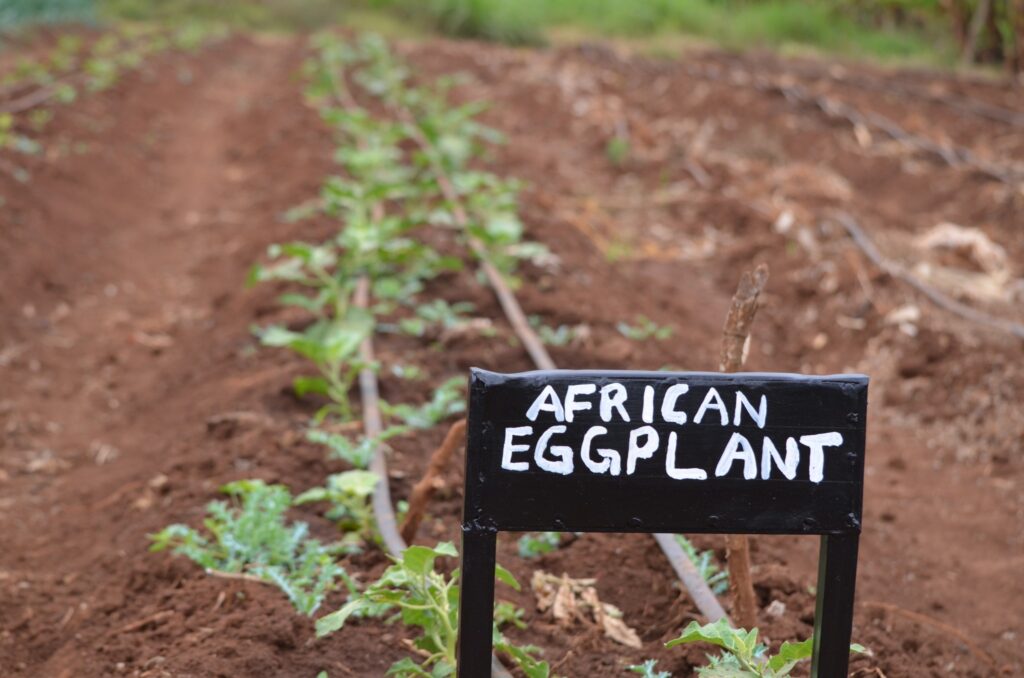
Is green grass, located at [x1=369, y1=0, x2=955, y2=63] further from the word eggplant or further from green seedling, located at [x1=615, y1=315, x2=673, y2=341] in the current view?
the word eggplant

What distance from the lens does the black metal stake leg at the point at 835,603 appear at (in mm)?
2113

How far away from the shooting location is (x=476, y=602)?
2074 mm

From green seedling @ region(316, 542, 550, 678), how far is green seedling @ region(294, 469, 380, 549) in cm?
69

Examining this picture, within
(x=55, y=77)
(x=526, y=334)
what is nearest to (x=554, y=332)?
(x=526, y=334)

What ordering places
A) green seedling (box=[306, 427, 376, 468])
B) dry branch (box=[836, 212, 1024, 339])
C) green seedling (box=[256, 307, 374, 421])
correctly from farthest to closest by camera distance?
dry branch (box=[836, 212, 1024, 339]), green seedling (box=[256, 307, 374, 421]), green seedling (box=[306, 427, 376, 468])

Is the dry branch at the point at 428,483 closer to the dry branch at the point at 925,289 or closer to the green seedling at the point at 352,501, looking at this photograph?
the green seedling at the point at 352,501

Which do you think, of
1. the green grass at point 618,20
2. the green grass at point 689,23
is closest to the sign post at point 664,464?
the green grass at point 618,20

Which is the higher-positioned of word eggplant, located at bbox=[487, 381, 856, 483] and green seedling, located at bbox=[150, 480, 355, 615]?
word eggplant, located at bbox=[487, 381, 856, 483]

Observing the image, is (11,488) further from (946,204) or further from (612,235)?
(946,204)

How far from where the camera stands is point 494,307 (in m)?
5.61

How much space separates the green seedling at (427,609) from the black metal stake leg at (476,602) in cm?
26

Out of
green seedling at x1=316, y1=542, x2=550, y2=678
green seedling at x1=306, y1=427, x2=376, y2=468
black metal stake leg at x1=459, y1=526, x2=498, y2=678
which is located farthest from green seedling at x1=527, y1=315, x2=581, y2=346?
black metal stake leg at x1=459, y1=526, x2=498, y2=678

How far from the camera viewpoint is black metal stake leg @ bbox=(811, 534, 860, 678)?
2.11 metres

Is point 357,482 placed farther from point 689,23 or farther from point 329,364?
point 689,23
